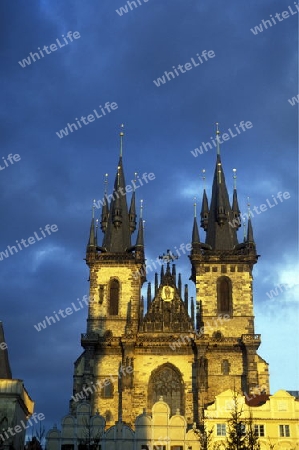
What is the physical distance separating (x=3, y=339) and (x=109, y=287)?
60.5 ft

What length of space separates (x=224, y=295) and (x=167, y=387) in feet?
32.7

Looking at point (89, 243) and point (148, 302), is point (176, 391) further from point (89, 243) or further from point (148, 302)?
point (89, 243)

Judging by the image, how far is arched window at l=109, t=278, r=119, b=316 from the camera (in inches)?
2383

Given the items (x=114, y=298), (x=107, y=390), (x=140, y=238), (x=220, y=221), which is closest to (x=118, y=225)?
(x=140, y=238)

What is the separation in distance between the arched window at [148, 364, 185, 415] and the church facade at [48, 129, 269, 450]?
83 mm

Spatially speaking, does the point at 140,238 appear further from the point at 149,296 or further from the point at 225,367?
the point at 225,367

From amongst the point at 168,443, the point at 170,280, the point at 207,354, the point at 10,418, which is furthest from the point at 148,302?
the point at 10,418

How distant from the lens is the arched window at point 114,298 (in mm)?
60531

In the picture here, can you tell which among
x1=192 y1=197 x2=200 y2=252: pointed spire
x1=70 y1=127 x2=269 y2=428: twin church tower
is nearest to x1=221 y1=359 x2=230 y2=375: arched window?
x1=70 y1=127 x2=269 y2=428: twin church tower

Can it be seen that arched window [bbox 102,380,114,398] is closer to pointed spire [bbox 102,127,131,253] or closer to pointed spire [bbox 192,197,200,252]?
pointed spire [bbox 102,127,131,253]

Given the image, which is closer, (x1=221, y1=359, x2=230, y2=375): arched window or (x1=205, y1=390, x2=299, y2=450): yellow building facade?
(x1=205, y1=390, x2=299, y2=450): yellow building facade

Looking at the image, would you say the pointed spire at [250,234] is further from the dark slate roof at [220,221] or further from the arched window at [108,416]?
the arched window at [108,416]

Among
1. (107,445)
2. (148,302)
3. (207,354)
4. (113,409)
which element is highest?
(148,302)

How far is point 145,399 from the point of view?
182 ft
